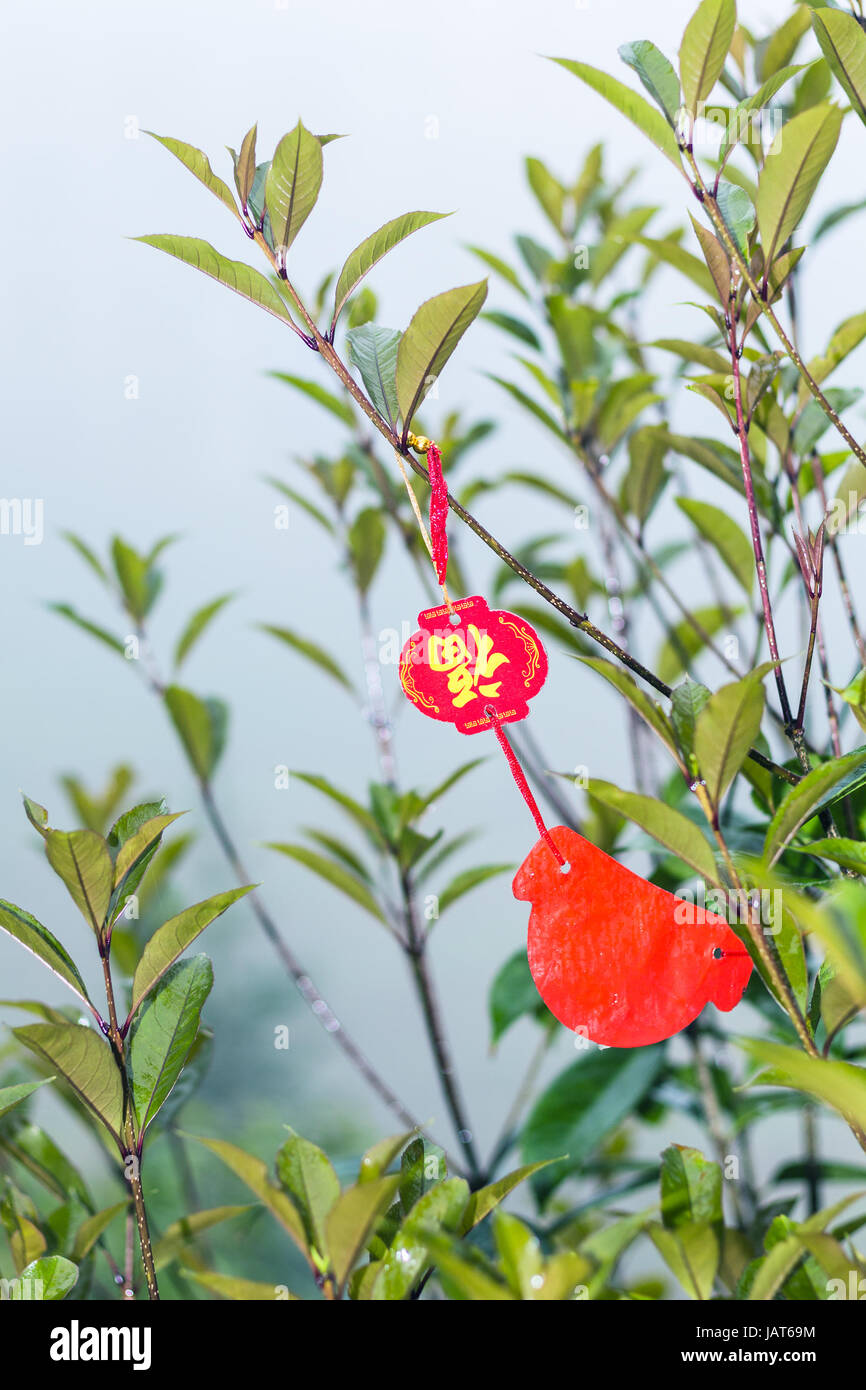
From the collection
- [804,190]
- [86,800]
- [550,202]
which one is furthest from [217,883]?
[804,190]

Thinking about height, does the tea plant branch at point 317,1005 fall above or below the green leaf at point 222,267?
below

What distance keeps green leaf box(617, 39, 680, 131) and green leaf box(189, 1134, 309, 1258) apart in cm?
48

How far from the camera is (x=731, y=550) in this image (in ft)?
2.17

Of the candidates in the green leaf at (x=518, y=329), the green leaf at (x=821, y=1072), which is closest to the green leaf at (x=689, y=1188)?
the green leaf at (x=821, y=1072)

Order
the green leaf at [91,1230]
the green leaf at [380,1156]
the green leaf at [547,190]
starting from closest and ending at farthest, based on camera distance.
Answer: the green leaf at [380,1156], the green leaf at [91,1230], the green leaf at [547,190]

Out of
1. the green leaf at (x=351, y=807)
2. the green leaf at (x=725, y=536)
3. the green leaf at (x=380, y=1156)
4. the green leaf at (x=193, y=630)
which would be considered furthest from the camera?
the green leaf at (x=193, y=630)

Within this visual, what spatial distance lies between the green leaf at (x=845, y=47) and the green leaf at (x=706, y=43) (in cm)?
4

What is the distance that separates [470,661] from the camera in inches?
16.5

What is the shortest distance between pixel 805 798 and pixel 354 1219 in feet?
0.76

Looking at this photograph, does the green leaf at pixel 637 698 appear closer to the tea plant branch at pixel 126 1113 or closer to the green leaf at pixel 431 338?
the green leaf at pixel 431 338

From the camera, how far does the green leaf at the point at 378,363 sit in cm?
43

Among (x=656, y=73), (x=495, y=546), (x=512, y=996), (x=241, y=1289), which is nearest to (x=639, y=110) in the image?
(x=656, y=73)

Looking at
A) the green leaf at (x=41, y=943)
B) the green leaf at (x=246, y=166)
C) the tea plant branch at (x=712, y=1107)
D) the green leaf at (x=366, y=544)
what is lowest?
the tea plant branch at (x=712, y=1107)
